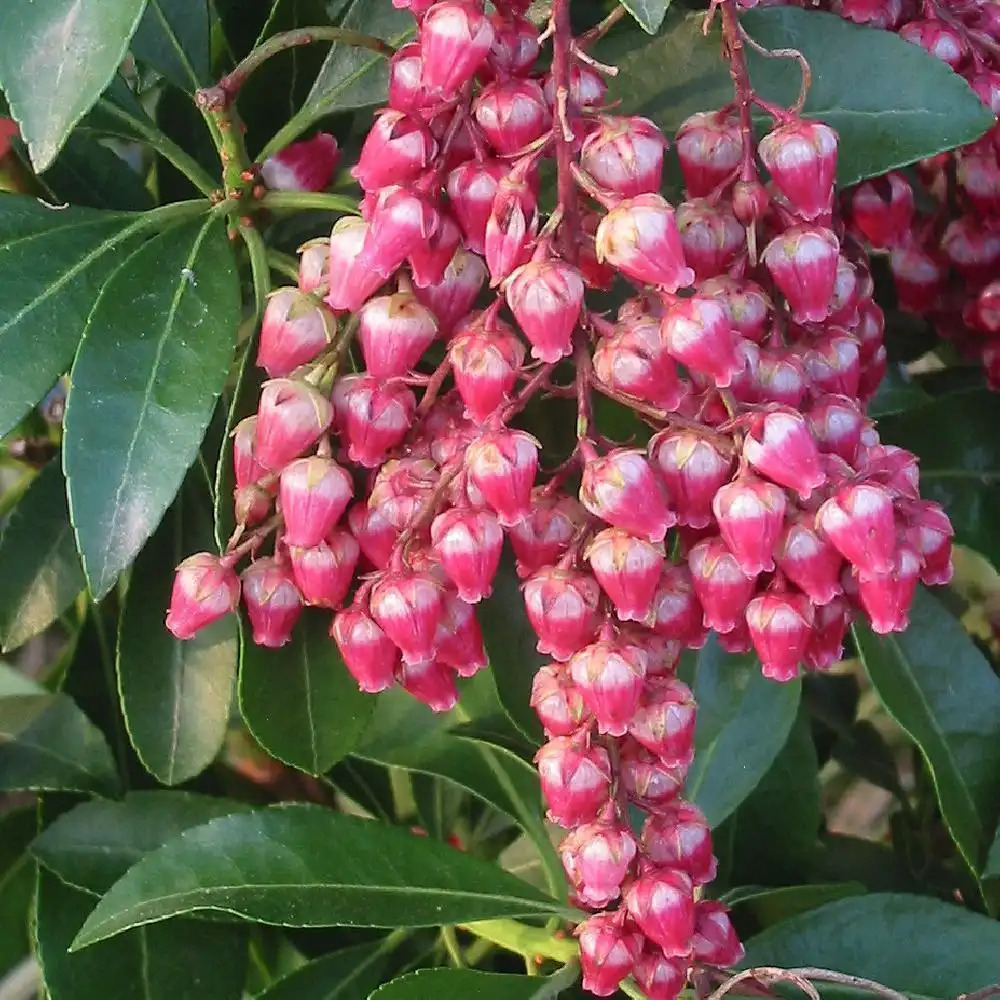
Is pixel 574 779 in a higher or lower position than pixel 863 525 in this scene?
lower

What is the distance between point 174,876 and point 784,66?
2.10ft

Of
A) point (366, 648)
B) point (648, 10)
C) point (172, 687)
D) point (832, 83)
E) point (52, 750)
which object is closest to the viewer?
point (648, 10)

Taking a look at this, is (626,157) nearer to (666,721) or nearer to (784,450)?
(784,450)

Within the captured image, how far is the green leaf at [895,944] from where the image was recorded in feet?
2.84

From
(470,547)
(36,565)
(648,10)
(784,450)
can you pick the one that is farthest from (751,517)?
(36,565)

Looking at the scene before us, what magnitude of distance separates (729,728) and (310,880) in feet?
1.21

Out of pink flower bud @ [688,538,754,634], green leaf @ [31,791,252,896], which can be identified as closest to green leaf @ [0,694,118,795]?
green leaf @ [31,791,252,896]

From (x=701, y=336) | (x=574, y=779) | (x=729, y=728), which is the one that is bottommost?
(x=729, y=728)

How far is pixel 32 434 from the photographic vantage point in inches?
41.2

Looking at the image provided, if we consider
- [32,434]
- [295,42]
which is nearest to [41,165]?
[295,42]

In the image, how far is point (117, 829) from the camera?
0.91m

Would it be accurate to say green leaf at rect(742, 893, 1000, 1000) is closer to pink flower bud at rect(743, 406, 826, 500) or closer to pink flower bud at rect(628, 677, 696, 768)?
pink flower bud at rect(628, 677, 696, 768)

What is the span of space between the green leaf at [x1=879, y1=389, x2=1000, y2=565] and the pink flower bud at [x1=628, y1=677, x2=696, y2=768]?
0.51 meters

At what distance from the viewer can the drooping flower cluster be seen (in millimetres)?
579
